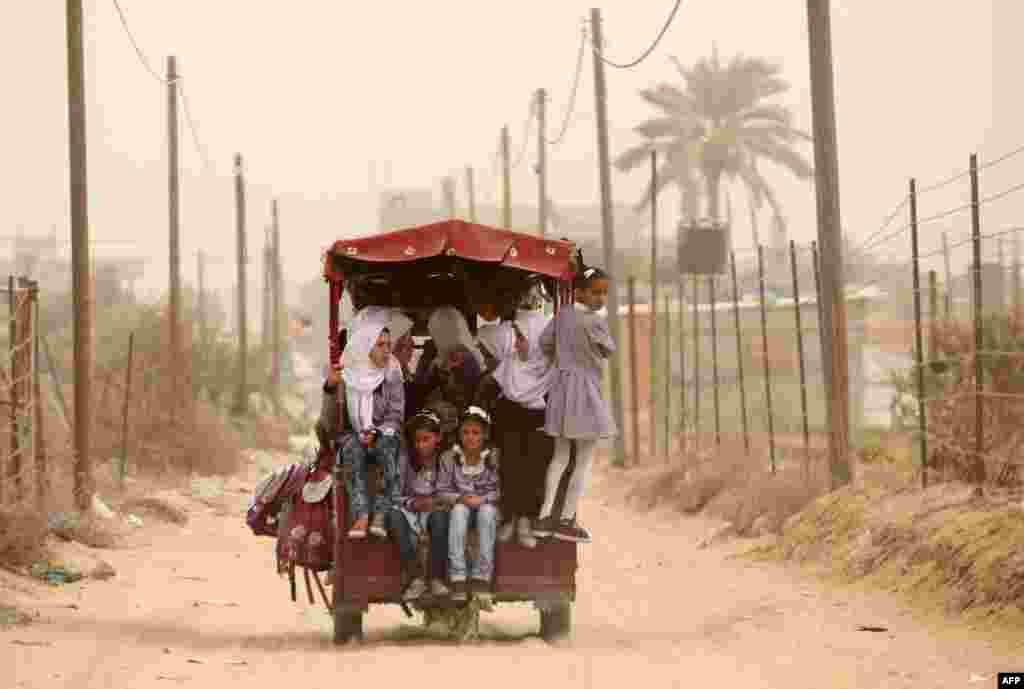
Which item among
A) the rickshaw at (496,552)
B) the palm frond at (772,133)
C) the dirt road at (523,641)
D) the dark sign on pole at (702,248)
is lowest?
the dirt road at (523,641)

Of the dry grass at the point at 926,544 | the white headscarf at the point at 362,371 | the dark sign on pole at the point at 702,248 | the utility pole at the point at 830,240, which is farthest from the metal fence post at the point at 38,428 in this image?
the dark sign on pole at the point at 702,248

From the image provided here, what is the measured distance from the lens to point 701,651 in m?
13.0

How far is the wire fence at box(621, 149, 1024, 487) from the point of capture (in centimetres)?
1739

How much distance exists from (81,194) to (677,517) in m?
9.07

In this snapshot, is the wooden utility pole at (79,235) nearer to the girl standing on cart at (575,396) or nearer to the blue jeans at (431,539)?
the blue jeans at (431,539)

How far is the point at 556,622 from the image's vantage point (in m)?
13.6

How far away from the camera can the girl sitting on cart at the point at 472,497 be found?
42.9 ft

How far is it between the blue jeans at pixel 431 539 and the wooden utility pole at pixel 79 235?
32.1ft

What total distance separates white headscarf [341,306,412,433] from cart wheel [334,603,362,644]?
1.26 meters

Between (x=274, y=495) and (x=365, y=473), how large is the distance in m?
0.98

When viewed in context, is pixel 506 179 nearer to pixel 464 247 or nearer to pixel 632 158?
pixel 632 158

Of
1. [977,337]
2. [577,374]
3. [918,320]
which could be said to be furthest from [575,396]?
[918,320]

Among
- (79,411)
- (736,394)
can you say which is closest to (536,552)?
(79,411)

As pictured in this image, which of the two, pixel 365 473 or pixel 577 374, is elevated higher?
pixel 577 374
